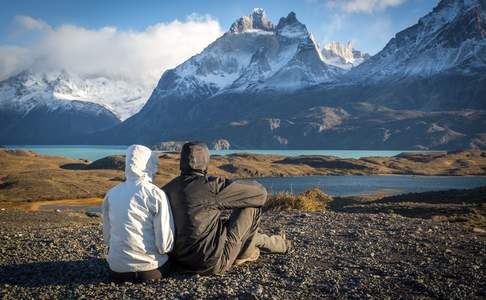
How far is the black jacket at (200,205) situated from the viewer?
7734 millimetres

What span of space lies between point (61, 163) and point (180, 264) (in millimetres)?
94028

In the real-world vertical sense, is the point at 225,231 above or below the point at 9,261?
above

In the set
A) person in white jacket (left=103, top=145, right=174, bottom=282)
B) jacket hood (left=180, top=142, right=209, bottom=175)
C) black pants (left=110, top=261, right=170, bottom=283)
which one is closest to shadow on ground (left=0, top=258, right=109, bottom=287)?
black pants (left=110, top=261, right=170, bottom=283)

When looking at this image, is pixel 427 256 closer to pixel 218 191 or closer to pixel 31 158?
A: pixel 218 191

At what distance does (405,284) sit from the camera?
828 cm

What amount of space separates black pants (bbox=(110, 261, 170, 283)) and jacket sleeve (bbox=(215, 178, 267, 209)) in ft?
4.81

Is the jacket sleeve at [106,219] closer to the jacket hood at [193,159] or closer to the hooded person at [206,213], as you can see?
the hooded person at [206,213]

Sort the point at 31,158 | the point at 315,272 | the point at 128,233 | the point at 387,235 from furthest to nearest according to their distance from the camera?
the point at 31,158 → the point at 387,235 → the point at 315,272 → the point at 128,233

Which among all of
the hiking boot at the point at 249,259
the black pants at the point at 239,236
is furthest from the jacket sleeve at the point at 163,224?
the hiking boot at the point at 249,259

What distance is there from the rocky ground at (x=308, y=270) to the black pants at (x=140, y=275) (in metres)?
0.12

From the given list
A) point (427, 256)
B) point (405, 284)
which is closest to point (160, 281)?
point (405, 284)

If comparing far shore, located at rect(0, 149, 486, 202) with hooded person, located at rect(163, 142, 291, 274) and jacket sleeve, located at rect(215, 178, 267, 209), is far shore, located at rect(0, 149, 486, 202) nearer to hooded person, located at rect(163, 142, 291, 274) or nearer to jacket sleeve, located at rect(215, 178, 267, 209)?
hooded person, located at rect(163, 142, 291, 274)

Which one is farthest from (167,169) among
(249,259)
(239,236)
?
(239,236)

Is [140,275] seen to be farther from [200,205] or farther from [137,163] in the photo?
[137,163]
